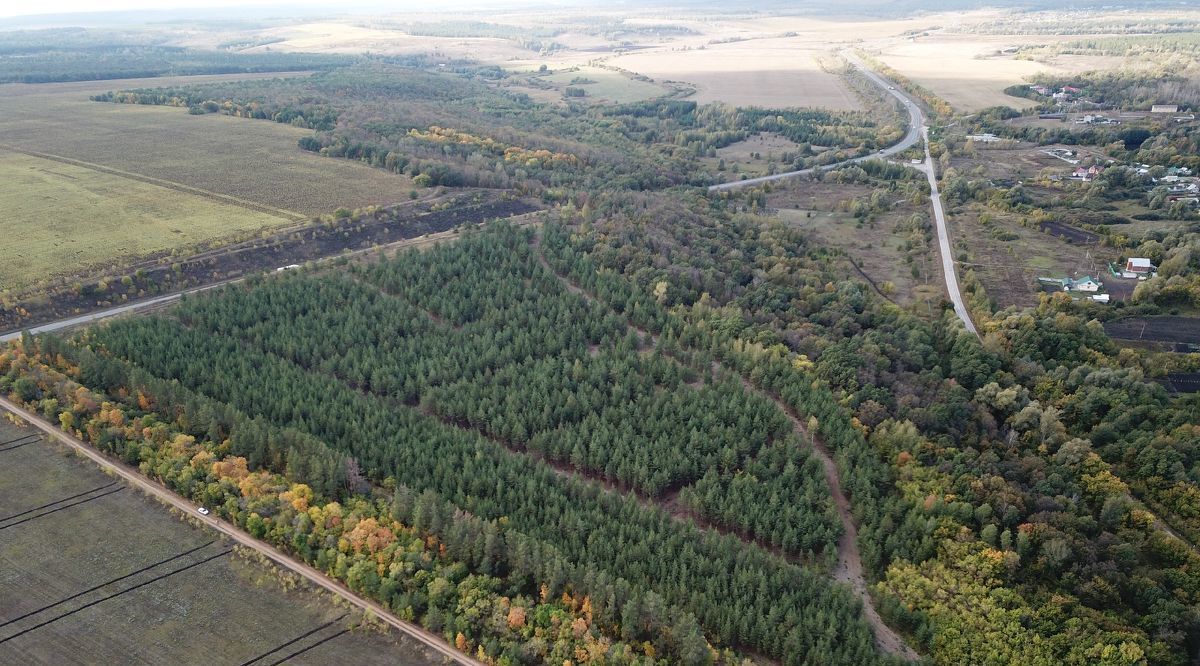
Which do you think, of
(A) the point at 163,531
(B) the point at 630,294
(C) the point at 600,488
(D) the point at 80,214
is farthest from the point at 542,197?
(A) the point at 163,531

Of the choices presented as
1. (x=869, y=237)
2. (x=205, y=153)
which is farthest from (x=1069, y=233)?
(x=205, y=153)

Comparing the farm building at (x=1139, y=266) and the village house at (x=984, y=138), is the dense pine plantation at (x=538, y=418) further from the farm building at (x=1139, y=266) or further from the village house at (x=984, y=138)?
the village house at (x=984, y=138)

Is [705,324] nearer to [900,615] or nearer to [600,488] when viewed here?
[600,488]

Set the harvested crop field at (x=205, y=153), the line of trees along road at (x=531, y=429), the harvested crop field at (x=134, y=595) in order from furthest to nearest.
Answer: the harvested crop field at (x=205, y=153)
the line of trees along road at (x=531, y=429)
the harvested crop field at (x=134, y=595)

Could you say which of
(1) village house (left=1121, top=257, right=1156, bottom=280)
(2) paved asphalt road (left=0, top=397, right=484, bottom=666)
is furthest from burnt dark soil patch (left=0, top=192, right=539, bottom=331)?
(1) village house (left=1121, top=257, right=1156, bottom=280)

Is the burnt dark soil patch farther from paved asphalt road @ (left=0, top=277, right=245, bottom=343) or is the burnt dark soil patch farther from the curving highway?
the curving highway

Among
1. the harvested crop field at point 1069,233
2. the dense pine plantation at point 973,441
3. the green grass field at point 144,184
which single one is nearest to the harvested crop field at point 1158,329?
the dense pine plantation at point 973,441
